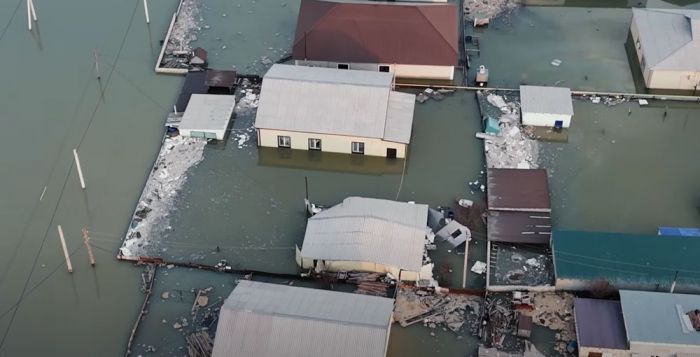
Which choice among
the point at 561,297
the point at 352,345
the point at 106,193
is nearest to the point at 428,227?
the point at 561,297

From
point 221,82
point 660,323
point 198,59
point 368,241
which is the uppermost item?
point 198,59

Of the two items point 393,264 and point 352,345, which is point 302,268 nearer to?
point 393,264

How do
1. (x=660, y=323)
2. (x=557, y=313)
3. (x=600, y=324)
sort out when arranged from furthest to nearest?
1. (x=557, y=313)
2. (x=600, y=324)
3. (x=660, y=323)

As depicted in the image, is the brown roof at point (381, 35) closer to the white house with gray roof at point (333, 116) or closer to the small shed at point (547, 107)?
the white house with gray roof at point (333, 116)

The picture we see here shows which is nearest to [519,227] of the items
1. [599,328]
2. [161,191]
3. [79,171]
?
[599,328]

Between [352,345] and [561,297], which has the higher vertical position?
[561,297]

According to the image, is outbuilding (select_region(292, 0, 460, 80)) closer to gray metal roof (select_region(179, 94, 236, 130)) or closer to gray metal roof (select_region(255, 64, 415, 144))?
gray metal roof (select_region(255, 64, 415, 144))

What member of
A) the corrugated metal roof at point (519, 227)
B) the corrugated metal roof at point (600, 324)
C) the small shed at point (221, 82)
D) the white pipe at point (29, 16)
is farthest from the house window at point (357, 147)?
the white pipe at point (29, 16)

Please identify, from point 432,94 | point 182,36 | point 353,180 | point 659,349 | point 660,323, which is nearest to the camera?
point 659,349

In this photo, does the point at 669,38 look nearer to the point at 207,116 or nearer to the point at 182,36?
the point at 207,116
